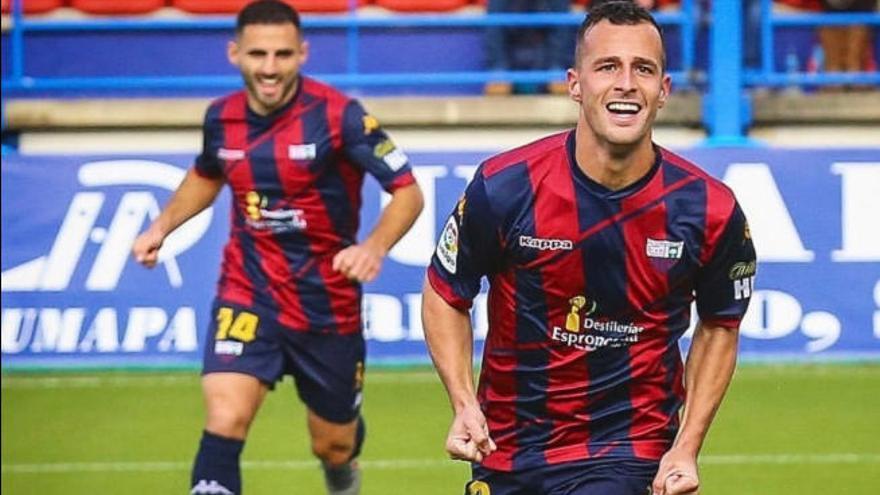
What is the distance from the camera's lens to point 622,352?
5613mm

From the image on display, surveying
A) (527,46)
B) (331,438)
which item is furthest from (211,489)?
(527,46)

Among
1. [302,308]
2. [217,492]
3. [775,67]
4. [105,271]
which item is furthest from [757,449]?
[775,67]

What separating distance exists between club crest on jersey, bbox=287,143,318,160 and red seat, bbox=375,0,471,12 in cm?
775

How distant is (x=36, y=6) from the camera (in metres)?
16.2

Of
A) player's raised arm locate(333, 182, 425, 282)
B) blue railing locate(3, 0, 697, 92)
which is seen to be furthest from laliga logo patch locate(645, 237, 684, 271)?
blue railing locate(3, 0, 697, 92)

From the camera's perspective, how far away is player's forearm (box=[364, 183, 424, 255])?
8.13 m

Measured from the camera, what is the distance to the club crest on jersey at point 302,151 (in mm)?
8367

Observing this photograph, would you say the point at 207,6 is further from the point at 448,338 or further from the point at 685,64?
the point at 448,338

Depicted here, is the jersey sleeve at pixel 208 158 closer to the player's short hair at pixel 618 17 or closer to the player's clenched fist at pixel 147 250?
the player's clenched fist at pixel 147 250

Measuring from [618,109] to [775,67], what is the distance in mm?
11493

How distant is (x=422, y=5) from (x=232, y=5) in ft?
4.90

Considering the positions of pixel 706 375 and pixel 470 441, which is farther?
pixel 706 375

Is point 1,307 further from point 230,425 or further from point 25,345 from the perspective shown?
point 230,425

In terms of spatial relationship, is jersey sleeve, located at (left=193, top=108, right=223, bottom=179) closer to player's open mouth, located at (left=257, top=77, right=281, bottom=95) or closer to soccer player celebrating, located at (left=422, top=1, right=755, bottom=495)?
player's open mouth, located at (left=257, top=77, right=281, bottom=95)
